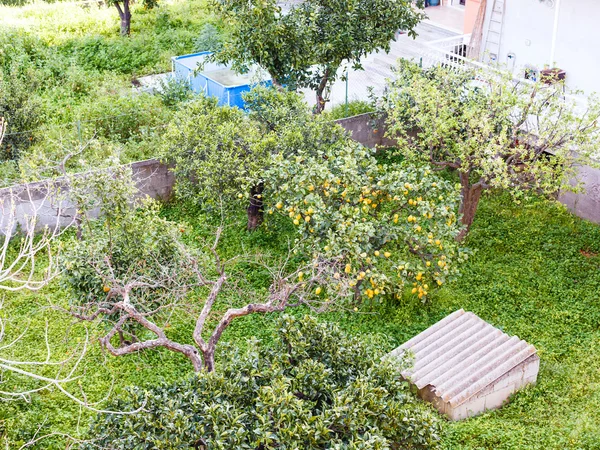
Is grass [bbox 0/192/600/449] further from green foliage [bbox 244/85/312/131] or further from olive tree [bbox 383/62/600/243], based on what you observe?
green foliage [bbox 244/85/312/131]

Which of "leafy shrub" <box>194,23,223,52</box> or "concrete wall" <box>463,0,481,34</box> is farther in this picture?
"leafy shrub" <box>194,23,223,52</box>

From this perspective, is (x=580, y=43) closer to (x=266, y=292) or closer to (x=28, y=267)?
(x=266, y=292)

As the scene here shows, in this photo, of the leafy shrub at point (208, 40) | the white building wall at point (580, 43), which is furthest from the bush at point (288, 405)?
the leafy shrub at point (208, 40)

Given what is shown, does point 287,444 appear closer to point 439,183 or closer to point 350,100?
point 439,183

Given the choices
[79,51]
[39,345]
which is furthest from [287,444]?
[79,51]

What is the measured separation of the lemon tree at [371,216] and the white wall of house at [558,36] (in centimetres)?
678

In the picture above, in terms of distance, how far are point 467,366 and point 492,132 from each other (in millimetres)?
4631

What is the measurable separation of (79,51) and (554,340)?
17.5 m

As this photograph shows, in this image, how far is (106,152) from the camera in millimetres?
16500

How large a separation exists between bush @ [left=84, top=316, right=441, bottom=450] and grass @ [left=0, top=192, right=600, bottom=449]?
1.51 metres

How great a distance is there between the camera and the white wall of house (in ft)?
55.0

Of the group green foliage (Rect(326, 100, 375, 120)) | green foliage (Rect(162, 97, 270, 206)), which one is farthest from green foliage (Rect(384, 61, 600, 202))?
green foliage (Rect(326, 100, 375, 120))

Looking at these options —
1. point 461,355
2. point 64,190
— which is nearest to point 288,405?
point 461,355

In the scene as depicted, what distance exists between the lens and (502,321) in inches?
516
